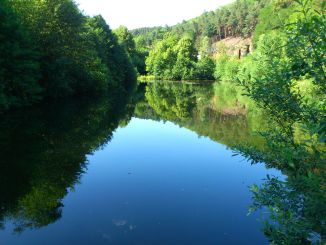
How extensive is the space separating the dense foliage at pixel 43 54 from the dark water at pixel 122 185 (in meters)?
5.71

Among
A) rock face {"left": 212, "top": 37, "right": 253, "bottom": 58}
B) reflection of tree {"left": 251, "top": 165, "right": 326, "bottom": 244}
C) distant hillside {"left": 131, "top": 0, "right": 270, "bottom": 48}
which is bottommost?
rock face {"left": 212, "top": 37, "right": 253, "bottom": 58}

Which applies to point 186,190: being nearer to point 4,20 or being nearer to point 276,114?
point 276,114

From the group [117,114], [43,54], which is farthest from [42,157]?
[43,54]

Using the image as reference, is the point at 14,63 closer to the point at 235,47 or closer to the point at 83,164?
the point at 83,164

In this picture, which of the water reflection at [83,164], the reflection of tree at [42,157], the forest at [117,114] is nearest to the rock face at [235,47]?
the forest at [117,114]

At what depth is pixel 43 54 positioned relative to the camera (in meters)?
32.2

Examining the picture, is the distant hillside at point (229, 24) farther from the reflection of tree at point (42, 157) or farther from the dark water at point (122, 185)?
the dark water at point (122, 185)

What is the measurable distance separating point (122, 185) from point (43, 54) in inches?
930

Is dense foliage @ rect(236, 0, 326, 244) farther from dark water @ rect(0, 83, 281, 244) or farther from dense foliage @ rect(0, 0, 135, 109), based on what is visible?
dense foliage @ rect(0, 0, 135, 109)

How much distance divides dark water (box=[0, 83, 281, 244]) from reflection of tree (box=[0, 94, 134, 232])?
0.12 feet

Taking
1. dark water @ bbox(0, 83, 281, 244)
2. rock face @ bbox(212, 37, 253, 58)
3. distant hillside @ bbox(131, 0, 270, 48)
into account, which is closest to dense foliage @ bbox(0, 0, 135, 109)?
dark water @ bbox(0, 83, 281, 244)

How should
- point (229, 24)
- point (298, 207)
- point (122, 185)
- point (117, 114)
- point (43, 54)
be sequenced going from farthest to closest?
point (229, 24) → point (43, 54) → point (117, 114) → point (122, 185) → point (298, 207)

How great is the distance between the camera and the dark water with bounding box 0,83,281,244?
8.90 m

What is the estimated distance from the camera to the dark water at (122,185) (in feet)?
29.2
